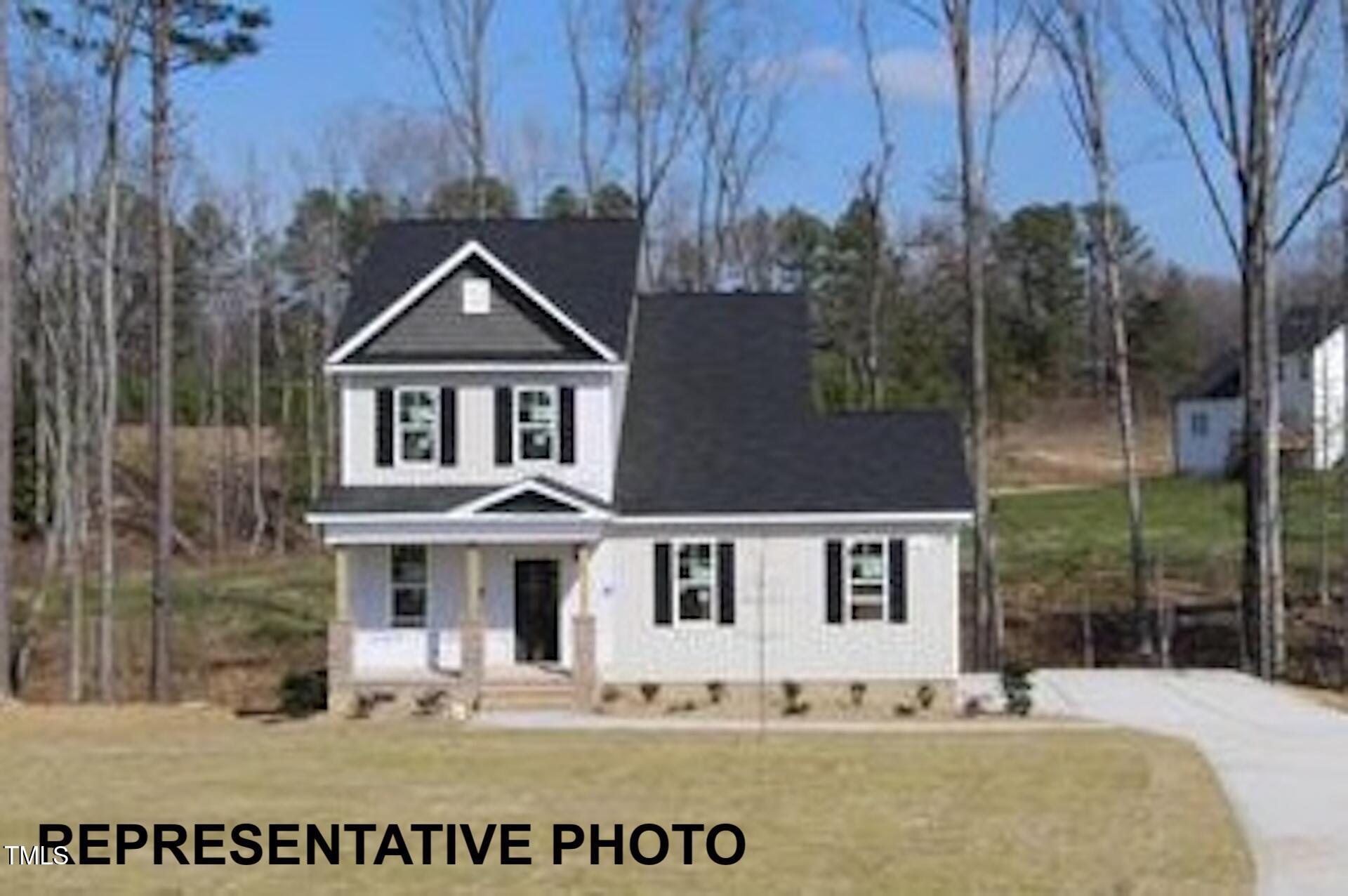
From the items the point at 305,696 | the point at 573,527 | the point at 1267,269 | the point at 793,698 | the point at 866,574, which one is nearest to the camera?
the point at 573,527

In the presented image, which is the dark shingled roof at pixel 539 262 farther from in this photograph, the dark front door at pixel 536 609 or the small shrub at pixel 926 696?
the small shrub at pixel 926 696

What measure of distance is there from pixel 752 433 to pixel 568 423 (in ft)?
11.8

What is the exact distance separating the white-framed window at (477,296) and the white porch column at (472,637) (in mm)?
3903

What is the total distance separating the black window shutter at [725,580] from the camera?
3619 cm

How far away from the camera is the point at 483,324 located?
121 feet

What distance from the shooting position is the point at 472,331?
36.7 m

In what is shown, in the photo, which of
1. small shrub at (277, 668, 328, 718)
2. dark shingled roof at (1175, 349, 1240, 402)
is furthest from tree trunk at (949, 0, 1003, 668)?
dark shingled roof at (1175, 349, 1240, 402)

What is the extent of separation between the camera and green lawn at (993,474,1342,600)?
5538cm

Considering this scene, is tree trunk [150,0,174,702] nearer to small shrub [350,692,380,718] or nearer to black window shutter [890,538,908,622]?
small shrub [350,692,380,718]

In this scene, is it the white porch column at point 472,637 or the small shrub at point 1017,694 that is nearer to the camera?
the small shrub at point 1017,694

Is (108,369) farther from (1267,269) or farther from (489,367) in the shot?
(1267,269)

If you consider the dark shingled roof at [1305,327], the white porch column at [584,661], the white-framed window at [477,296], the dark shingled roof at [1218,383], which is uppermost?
the dark shingled roof at [1305,327]

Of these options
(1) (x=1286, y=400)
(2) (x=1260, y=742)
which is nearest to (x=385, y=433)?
(2) (x=1260, y=742)

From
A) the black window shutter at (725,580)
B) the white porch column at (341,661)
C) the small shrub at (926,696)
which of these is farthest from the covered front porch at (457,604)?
the small shrub at (926,696)
